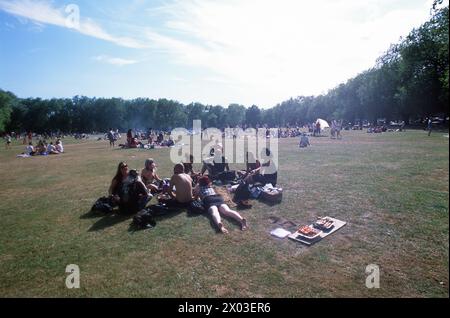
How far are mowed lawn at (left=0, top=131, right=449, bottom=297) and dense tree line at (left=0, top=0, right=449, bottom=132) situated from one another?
4125 cm

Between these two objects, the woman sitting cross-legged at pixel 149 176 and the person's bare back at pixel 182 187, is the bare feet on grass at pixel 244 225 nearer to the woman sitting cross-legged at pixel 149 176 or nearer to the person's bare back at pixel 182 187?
the person's bare back at pixel 182 187

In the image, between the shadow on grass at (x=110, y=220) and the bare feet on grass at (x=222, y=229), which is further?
the shadow on grass at (x=110, y=220)

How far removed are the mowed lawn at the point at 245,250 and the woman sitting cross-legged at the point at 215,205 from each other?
245mm

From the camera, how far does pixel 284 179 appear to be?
12.8m

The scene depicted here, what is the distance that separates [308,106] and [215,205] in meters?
130

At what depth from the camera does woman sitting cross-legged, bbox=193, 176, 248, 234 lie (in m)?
7.60

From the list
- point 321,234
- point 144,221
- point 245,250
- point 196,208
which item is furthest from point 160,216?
point 321,234

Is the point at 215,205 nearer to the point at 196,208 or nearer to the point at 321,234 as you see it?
the point at 196,208

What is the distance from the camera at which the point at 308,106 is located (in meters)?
130

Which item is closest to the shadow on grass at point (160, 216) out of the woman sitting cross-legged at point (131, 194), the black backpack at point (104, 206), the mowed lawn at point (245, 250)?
the mowed lawn at point (245, 250)

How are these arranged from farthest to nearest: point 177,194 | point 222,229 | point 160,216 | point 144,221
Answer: point 177,194 < point 160,216 < point 144,221 < point 222,229

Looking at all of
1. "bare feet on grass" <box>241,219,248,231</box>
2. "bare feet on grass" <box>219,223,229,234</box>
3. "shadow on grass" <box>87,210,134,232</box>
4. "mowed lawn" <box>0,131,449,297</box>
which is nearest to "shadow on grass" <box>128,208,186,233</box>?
"mowed lawn" <box>0,131,449,297</box>

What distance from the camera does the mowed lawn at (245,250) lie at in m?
5.05

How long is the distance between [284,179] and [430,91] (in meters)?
54.2
